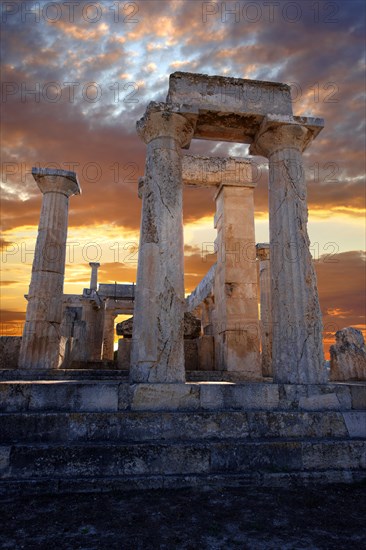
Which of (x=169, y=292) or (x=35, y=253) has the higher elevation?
(x=35, y=253)

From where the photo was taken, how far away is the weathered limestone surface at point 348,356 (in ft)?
33.8

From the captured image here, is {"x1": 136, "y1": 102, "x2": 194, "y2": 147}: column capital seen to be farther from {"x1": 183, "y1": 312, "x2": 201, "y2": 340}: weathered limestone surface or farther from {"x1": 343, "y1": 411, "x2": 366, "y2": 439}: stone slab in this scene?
{"x1": 183, "y1": 312, "x2": 201, "y2": 340}: weathered limestone surface

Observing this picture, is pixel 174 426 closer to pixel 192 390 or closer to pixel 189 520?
pixel 192 390

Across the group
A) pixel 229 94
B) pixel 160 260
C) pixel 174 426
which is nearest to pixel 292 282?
pixel 160 260

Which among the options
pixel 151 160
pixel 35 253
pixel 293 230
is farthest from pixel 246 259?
pixel 35 253

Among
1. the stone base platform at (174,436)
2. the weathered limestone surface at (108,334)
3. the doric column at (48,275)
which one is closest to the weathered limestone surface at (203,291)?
the weathered limestone surface at (108,334)

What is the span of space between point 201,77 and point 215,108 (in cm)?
71

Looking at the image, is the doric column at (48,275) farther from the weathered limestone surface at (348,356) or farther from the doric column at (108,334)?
the doric column at (108,334)

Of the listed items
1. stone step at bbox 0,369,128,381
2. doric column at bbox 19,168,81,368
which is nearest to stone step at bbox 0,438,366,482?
stone step at bbox 0,369,128,381

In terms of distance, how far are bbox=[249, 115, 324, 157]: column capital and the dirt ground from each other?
577 cm

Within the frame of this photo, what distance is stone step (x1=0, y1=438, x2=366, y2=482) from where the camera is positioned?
14.4ft

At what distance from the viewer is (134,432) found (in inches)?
198

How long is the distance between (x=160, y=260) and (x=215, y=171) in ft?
21.6

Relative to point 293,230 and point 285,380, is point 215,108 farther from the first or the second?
point 285,380
